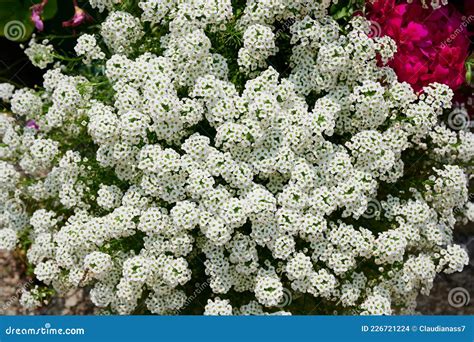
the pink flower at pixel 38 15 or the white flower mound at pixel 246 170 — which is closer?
the white flower mound at pixel 246 170

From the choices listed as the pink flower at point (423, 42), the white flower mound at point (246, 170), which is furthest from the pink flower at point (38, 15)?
the pink flower at point (423, 42)

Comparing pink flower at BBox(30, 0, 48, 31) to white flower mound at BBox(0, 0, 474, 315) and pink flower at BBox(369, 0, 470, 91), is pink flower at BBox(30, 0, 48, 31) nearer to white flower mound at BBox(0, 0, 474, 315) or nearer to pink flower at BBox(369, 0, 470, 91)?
white flower mound at BBox(0, 0, 474, 315)

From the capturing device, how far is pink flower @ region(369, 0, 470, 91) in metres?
3.81

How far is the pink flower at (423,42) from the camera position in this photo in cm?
381

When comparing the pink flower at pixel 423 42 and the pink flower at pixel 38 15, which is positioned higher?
the pink flower at pixel 423 42

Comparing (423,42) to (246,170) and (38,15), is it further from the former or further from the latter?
(38,15)

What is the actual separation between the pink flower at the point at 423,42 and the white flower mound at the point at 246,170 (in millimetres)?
194

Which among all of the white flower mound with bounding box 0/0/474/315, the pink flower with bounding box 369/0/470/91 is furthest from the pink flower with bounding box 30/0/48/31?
the pink flower with bounding box 369/0/470/91

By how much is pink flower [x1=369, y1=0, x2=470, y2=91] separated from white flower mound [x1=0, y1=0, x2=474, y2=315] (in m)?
0.19

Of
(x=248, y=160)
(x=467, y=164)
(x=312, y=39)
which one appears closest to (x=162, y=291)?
(x=248, y=160)

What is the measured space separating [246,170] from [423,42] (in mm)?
1384

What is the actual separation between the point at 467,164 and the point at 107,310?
7.23 feet

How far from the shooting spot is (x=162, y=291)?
11.1ft

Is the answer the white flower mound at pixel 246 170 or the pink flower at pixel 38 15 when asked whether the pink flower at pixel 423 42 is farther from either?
the pink flower at pixel 38 15
